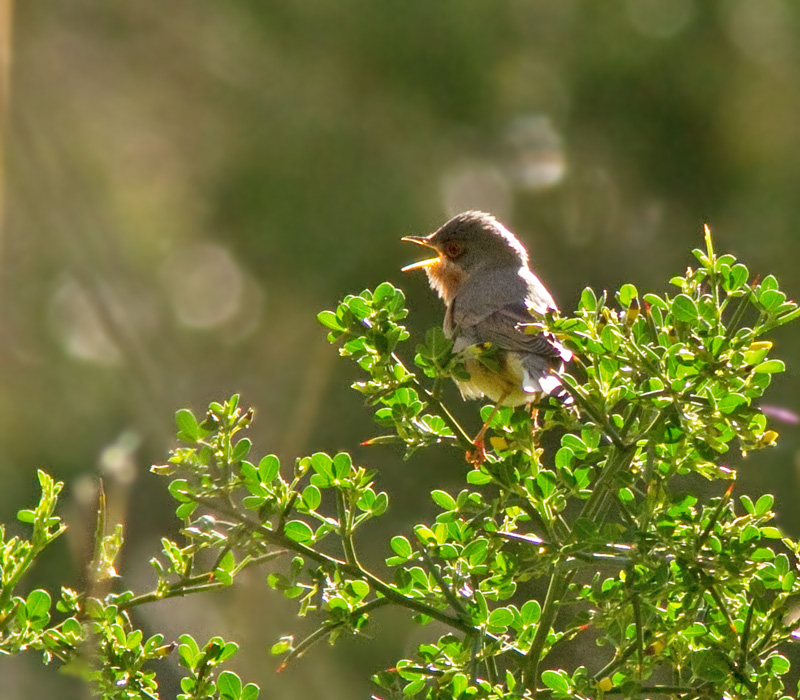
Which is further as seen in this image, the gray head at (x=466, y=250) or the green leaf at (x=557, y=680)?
the gray head at (x=466, y=250)

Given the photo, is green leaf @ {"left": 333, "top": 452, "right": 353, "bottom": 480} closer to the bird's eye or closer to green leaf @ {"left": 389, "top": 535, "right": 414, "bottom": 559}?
green leaf @ {"left": 389, "top": 535, "right": 414, "bottom": 559}

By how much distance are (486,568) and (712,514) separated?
36 cm

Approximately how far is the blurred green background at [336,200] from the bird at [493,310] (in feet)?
3.72

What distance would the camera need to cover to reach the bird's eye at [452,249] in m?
4.29

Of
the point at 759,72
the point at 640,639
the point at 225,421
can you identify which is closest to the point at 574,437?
the point at 640,639

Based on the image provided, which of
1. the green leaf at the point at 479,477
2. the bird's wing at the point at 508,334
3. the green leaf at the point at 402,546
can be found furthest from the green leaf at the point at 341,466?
the bird's wing at the point at 508,334

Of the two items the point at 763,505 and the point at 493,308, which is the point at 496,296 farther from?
the point at 763,505

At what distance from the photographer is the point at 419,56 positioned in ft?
20.9

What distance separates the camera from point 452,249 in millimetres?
4305

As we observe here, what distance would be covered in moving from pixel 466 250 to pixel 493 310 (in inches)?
38.7

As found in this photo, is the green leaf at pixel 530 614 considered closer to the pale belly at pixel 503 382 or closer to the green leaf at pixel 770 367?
the green leaf at pixel 770 367

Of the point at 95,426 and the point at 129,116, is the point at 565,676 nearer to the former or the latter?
the point at 95,426

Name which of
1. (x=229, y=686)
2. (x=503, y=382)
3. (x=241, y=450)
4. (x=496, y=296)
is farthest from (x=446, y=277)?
(x=229, y=686)

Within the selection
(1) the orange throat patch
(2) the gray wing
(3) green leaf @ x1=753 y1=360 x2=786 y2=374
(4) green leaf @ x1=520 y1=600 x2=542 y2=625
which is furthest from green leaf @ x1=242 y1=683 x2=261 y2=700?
(1) the orange throat patch
